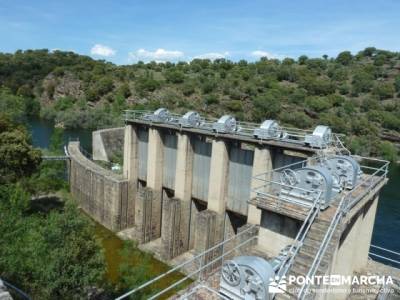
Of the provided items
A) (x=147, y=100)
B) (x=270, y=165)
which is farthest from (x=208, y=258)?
A: (x=147, y=100)

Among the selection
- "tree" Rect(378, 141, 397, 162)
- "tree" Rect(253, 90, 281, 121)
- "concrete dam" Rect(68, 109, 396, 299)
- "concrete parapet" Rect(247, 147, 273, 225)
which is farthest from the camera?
"tree" Rect(253, 90, 281, 121)

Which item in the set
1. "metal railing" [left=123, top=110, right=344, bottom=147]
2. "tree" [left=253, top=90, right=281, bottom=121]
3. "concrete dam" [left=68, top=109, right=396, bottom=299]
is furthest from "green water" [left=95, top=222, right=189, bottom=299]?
"tree" [left=253, top=90, right=281, bottom=121]

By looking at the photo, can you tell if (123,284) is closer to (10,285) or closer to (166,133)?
(10,285)

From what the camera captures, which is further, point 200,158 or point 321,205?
point 200,158

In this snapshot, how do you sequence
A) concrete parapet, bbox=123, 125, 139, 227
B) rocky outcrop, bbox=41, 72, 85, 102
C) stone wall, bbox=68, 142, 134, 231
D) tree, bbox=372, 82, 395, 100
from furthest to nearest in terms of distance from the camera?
rocky outcrop, bbox=41, 72, 85, 102
tree, bbox=372, 82, 395, 100
concrete parapet, bbox=123, 125, 139, 227
stone wall, bbox=68, 142, 134, 231

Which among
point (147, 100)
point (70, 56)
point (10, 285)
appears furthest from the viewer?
point (70, 56)

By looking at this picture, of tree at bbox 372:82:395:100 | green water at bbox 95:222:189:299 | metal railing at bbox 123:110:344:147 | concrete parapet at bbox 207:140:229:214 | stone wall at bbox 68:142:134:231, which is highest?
tree at bbox 372:82:395:100

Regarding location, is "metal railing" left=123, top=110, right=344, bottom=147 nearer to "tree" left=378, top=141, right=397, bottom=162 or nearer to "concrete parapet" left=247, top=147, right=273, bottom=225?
"concrete parapet" left=247, top=147, right=273, bottom=225
